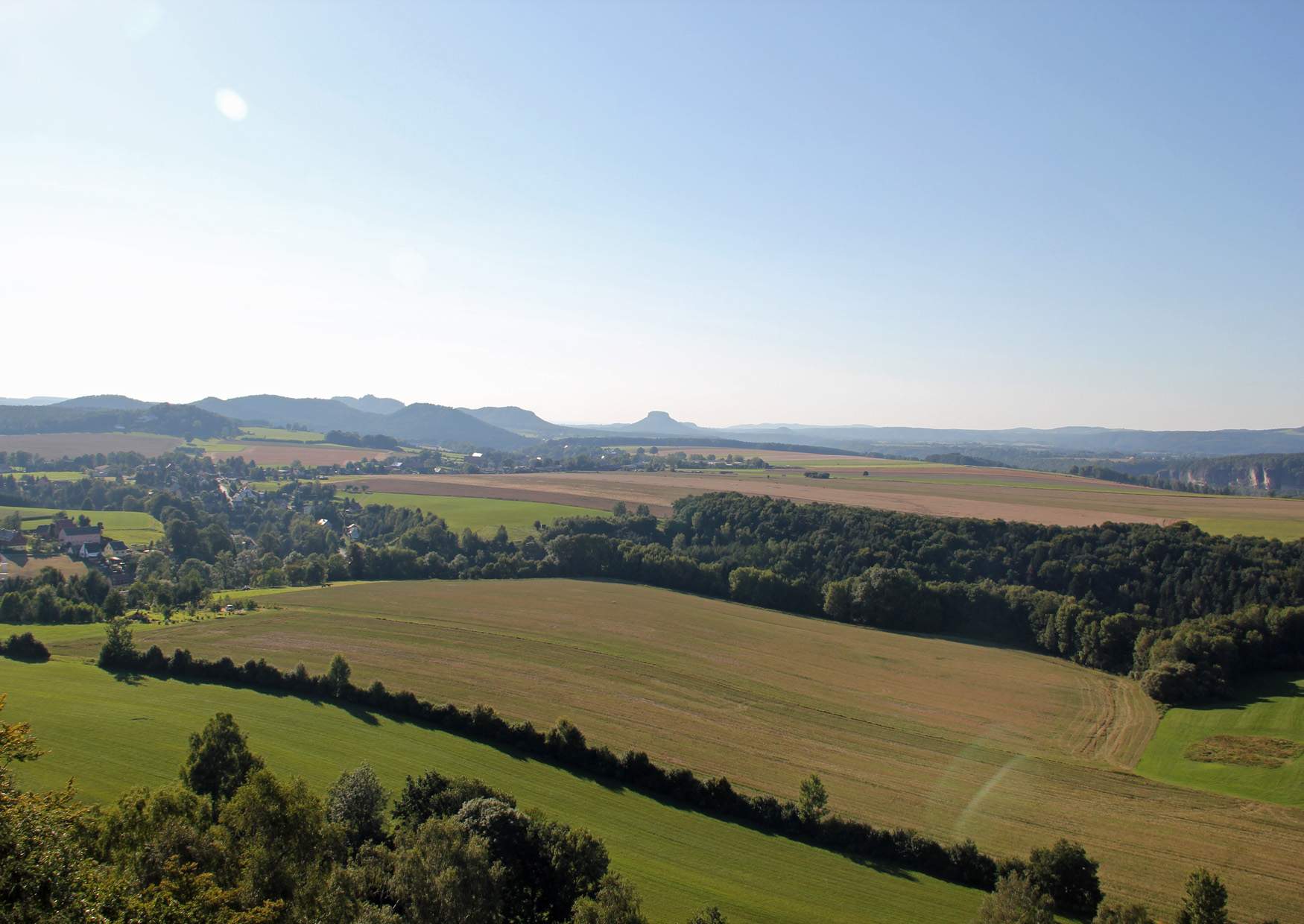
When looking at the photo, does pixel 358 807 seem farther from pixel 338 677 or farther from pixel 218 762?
pixel 338 677

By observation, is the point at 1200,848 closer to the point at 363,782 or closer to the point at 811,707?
the point at 811,707

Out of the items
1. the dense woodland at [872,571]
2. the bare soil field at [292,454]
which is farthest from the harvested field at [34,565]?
the bare soil field at [292,454]

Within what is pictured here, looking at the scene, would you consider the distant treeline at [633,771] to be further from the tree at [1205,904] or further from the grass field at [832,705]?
the tree at [1205,904]

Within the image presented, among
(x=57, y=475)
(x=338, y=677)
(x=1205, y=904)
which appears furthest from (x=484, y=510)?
(x=1205, y=904)

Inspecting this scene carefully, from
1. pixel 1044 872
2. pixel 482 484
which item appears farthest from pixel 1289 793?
pixel 482 484

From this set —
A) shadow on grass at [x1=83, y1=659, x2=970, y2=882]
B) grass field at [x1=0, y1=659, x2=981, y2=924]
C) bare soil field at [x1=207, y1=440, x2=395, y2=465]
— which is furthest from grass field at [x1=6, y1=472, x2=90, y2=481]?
shadow on grass at [x1=83, y1=659, x2=970, y2=882]

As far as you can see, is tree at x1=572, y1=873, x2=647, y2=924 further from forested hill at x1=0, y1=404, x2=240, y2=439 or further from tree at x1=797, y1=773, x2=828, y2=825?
forested hill at x1=0, y1=404, x2=240, y2=439

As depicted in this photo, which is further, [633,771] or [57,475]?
[57,475]
